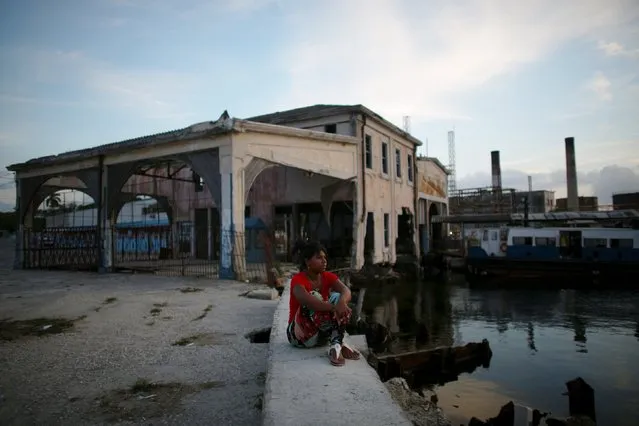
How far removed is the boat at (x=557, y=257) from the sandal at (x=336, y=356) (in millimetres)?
24227

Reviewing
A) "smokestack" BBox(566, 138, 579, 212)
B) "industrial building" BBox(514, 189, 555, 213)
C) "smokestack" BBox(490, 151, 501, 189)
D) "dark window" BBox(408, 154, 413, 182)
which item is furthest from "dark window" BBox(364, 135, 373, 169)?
"industrial building" BBox(514, 189, 555, 213)

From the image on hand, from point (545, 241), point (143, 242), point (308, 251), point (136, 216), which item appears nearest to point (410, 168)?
point (545, 241)

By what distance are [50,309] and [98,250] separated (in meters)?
8.90

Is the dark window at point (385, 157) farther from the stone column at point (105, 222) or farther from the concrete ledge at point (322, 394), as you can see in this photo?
the concrete ledge at point (322, 394)

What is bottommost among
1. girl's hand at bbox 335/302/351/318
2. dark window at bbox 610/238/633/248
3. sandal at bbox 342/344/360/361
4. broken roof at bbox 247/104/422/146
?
sandal at bbox 342/344/360/361

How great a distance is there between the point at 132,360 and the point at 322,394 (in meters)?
3.01

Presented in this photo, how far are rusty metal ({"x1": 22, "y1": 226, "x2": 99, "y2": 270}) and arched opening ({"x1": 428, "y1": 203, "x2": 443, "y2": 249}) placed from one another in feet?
71.1

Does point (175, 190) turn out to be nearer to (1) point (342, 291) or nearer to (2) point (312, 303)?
(1) point (342, 291)

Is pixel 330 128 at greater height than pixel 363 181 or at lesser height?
greater

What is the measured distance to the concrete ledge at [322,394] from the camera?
2.71 metres

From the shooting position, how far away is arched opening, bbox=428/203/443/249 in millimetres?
30998

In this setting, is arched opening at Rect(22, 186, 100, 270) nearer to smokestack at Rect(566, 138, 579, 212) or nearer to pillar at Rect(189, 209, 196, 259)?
pillar at Rect(189, 209, 196, 259)

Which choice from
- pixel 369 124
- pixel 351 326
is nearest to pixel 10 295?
pixel 351 326

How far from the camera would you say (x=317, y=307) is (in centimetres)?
399
